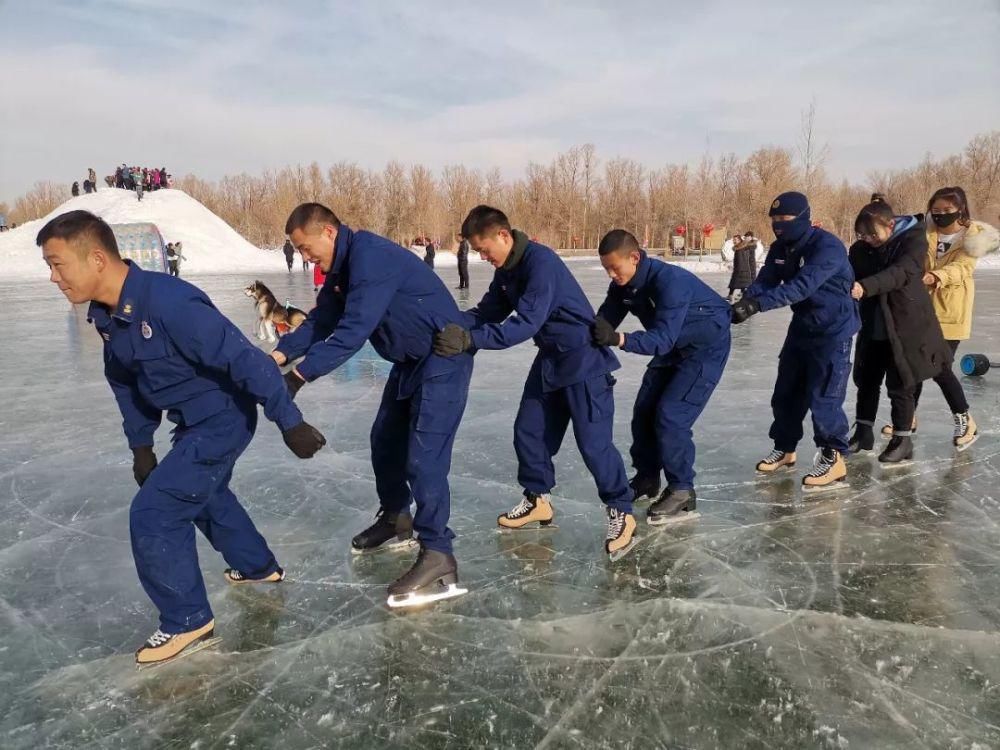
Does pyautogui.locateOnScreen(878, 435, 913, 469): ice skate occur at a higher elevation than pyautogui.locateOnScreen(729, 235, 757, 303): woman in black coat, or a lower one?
lower

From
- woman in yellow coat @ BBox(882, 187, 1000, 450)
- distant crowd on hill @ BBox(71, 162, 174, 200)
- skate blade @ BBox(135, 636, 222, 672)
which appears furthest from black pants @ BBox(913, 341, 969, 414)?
distant crowd on hill @ BBox(71, 162, 174, 200)

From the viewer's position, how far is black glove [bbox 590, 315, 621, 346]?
329 cm

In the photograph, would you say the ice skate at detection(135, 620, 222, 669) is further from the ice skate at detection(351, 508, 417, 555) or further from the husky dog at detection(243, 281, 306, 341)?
the husky dog at detection(243, 281, 306, 341)

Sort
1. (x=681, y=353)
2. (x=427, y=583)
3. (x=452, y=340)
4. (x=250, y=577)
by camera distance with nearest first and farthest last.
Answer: (x=452, y=340)
(x=427, y=583)
(x=250, y=577)
(x=681, y=353)

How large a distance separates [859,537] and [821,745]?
172cm

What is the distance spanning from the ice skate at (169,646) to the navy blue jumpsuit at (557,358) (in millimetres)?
1523

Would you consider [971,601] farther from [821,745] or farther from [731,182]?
[731,182]

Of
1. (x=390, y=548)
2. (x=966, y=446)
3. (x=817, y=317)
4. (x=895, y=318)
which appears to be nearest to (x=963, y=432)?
(x=966, y=446)

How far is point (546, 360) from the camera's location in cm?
355

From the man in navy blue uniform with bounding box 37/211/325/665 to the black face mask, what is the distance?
168 inches

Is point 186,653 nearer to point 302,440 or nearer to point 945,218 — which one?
point 302,440

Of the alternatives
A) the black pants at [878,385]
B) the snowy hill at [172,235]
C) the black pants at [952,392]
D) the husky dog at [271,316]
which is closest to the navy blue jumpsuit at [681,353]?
the black pants at [878,385]

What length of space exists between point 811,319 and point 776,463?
925 millimetres

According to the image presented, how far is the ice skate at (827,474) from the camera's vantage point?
4316 mm
